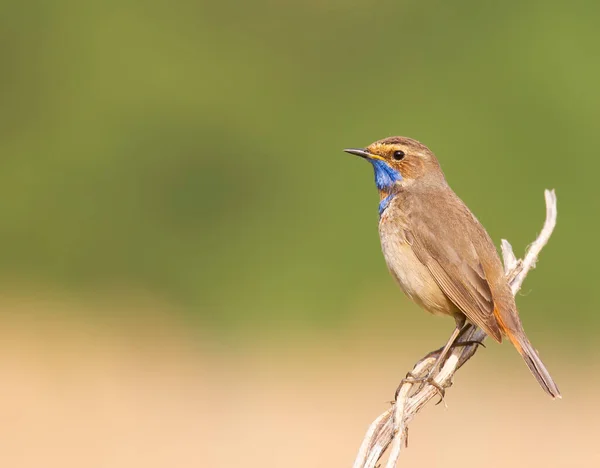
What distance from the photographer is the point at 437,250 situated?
7742 millimetres

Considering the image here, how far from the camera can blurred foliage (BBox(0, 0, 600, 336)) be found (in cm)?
1720

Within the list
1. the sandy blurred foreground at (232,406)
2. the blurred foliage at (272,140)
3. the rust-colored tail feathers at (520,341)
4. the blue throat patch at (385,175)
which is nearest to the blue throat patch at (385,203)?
the blue throat patch at (385,175)

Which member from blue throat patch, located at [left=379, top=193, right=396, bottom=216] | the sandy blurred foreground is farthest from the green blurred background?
blue throat patch, located at [left=379, top=193, right=396, bottom=216]

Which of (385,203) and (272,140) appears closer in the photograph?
(385,203)

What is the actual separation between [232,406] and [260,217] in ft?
17.9

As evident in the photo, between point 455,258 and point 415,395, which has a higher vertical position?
point 455,258

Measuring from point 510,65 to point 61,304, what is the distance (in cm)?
859

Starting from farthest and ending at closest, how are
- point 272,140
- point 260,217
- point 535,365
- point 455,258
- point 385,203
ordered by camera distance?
point 272,140 < point 260,217 < point 385,203 < point 455,258 < point 535,365

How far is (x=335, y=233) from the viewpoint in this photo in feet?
58.2

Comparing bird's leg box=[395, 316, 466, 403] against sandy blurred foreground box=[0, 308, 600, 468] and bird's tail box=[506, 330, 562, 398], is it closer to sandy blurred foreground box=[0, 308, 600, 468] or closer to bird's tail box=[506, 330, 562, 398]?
bird's tail box=[506, 330, 562, 398]

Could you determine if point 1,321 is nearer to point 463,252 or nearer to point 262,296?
point 262,296

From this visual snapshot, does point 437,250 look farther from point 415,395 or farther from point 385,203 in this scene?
point 415,395

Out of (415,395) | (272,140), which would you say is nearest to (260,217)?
(272,140)

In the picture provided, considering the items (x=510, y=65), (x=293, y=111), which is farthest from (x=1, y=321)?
(x=510, y=65)
